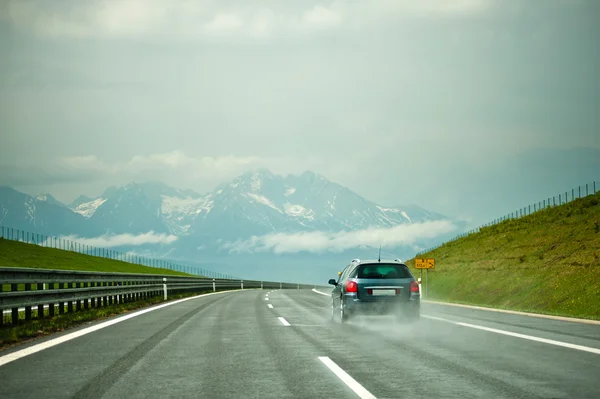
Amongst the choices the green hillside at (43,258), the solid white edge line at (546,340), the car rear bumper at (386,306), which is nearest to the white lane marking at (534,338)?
the solid white edge line at (546,340)

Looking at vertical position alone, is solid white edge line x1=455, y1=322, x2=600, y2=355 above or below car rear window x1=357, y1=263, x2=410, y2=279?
below

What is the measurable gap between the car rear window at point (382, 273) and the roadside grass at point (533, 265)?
8.11m

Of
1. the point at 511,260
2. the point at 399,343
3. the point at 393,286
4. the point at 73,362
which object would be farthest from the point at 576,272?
the point at 73,362

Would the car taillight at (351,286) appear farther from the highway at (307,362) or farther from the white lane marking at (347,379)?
the white lane marking at (347,379)

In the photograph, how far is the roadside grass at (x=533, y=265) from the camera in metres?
29.1

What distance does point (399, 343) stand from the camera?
11672 mm

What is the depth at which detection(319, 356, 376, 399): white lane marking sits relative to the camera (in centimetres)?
689

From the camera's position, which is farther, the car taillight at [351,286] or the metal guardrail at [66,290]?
the car taillight at [351,286]

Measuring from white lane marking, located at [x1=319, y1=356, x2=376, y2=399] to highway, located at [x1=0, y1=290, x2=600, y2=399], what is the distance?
0.01m

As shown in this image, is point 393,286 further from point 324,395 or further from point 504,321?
point 324,395

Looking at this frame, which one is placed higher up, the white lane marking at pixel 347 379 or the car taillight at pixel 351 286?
the car taillight at pixel 351 286

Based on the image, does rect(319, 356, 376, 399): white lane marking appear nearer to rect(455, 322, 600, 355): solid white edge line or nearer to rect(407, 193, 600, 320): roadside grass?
rect(455, 322, 600, 355): solid white edge line

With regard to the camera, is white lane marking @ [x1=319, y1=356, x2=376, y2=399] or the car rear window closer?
white lane marking @ [x1=319, y1=356, x2=376, y2=399]

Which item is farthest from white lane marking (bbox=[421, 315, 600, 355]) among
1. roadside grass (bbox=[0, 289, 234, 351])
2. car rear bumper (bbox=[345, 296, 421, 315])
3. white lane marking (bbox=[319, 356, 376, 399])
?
roadside grass (bbox=[0, 289, 234, 351])
